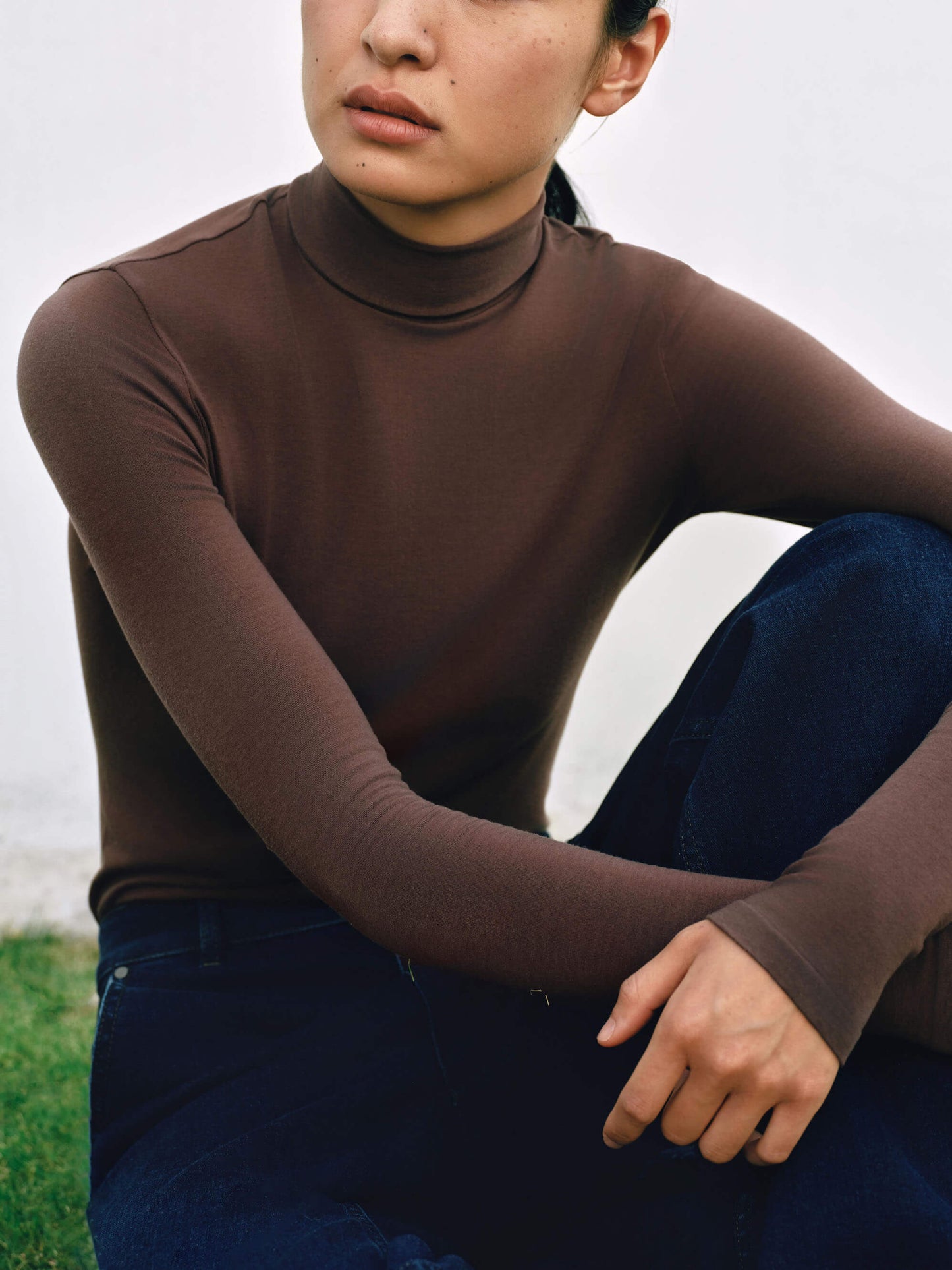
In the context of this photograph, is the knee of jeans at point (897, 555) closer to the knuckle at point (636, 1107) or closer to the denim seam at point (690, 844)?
the denim seam at point (690, 844)

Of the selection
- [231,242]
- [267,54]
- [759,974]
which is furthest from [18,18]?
[759,974]

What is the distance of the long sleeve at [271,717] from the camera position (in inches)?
39.2

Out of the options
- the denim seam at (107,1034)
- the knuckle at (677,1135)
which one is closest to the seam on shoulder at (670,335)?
the knuckle at (677,1135)

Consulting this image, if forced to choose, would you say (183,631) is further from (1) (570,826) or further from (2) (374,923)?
(1) (570,826)

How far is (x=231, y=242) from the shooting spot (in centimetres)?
132

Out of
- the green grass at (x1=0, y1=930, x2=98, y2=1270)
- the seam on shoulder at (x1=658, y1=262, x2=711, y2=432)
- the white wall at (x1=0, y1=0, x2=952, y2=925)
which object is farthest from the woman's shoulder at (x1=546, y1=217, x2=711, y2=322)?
the green grass at (x1=0, y1=930, x2=98, y2=1270)

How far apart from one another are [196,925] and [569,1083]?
0.49 meters

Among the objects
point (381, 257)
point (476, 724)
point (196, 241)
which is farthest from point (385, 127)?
point (476, 724)

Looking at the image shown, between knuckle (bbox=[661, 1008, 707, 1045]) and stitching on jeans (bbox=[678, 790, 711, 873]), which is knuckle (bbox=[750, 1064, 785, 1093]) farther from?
stitching on jeans (bbox=[678, 790, 711, 873])

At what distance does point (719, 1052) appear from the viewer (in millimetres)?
915

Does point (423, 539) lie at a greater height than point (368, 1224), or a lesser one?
greater

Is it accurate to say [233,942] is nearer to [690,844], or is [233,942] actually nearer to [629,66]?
[690,844]

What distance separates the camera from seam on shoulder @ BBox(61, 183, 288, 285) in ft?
4.08

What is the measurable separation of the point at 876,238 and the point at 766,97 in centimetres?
35
